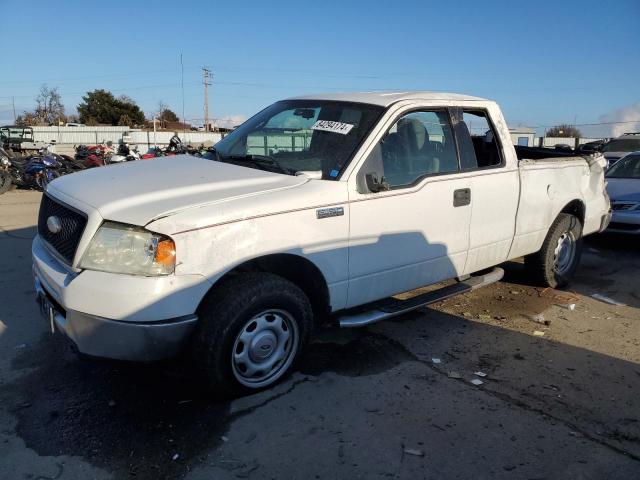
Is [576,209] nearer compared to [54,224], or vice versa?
[54,224]

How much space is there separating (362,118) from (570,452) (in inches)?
99.2

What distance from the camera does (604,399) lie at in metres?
3.35

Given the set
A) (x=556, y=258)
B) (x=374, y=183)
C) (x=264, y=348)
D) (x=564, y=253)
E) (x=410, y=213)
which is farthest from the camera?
(x=564, y=253)

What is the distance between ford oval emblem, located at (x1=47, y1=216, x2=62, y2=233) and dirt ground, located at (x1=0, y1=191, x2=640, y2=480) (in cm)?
90

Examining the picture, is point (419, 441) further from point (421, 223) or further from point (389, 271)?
point (421, 223)

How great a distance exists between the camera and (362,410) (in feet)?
10.3

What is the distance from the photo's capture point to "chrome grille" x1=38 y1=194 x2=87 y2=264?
2.90 m

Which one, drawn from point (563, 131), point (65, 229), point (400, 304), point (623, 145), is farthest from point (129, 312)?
point (563, 131)

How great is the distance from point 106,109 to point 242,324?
72.1m

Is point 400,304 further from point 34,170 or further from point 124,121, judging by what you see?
point 124,121

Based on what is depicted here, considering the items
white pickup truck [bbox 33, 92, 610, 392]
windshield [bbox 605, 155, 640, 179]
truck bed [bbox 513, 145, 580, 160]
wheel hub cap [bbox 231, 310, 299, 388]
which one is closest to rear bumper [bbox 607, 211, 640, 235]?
windshield [bbox 605, 155, 640, 179]

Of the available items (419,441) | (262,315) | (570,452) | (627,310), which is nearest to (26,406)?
(262,315)

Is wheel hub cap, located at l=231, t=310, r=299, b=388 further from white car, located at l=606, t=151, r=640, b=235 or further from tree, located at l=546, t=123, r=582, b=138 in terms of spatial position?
tree, located at l=546, t=123, r=582, b=138

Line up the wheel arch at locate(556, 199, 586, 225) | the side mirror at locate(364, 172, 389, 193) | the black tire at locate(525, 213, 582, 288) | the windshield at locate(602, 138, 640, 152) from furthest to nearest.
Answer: the windshield at locate(602, 138, 640, 152) → the wheel arch at locate(556, 199, 586, 225) → the black tire at locate(525, 213, 582, 288) → the side mirror at locate(364, 172, 389, 193)
